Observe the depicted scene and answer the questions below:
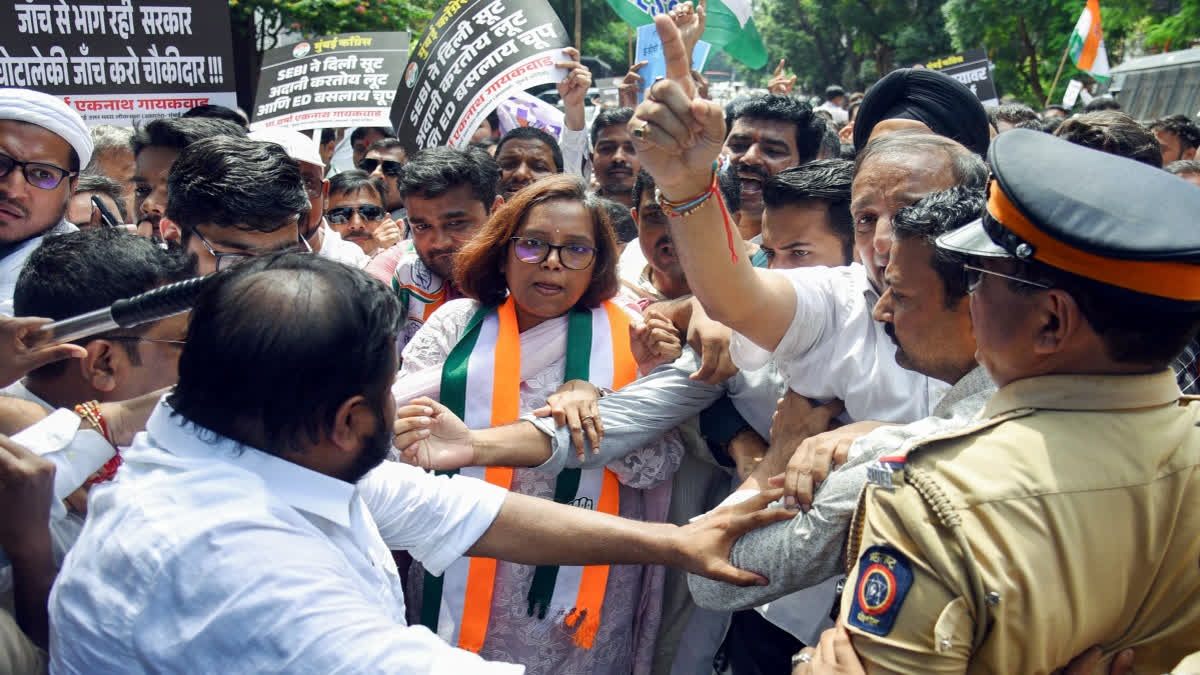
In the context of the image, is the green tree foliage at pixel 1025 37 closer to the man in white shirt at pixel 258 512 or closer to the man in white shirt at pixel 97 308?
the man in white shirt at pixel 97 308

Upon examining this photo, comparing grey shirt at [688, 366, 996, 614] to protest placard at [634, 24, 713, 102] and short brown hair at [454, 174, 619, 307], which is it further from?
protest placard at [634, 24, 713, 102]

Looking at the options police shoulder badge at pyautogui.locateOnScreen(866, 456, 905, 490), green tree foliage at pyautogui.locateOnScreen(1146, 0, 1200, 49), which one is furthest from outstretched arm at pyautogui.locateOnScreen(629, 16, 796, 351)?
green tree foliage at pyautogui.locateOnScreen(1146, 0, 1200, 49)

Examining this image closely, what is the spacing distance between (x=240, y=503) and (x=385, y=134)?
311 inches

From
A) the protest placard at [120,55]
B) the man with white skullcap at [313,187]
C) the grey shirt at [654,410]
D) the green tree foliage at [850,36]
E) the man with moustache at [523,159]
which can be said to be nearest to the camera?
the grey shirt at [654,410]

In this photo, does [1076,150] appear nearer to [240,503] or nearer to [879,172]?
[879,172]

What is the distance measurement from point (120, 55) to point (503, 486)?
4.07 metres

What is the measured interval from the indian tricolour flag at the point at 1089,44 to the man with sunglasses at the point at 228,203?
1124 centimetres

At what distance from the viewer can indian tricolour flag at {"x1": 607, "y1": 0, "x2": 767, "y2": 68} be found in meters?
6.10

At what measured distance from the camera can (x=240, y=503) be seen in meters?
1.38

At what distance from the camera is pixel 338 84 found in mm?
6609

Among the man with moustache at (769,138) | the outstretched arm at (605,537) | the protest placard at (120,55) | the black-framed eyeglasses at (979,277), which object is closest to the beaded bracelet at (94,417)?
the outstretched arm at (605,537)

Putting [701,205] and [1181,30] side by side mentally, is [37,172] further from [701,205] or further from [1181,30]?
[1181,30]

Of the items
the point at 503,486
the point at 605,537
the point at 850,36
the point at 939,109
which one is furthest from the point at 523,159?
the point at 850,36

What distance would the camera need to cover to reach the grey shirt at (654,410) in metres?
2.69
